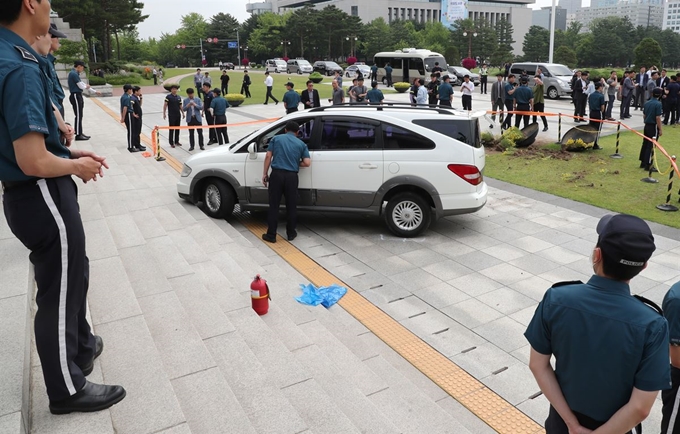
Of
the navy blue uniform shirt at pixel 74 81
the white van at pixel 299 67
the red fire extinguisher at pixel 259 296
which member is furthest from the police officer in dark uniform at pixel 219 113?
the white van at pixel 299 67

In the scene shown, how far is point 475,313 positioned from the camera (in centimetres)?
615

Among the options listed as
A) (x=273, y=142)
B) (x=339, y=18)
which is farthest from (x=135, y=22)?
(x=273, y=142)

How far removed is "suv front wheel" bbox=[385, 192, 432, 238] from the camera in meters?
8.47

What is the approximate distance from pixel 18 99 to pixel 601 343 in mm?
2752

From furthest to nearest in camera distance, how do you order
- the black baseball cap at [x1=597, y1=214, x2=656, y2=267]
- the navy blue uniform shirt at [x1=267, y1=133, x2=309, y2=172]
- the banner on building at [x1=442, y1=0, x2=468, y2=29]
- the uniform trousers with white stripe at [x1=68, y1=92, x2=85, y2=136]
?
the banner on building at [x1=442, y1=0, x2=468, y2=29], the uniform trousers with white stripe at [x1=68, y1=92, x2=85, y2=136], the navy blue uniform shirt at [x1=267, y1=133, x2=309, y2=172], the black baseball cap at [x1=597, y1=214, x2=656, y2=267]

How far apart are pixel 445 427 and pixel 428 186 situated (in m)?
4.87

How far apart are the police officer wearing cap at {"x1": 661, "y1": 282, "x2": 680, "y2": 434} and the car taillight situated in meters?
5.43

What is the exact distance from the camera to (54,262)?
2.80m

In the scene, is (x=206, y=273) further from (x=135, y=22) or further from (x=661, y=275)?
(x=135, y=22)

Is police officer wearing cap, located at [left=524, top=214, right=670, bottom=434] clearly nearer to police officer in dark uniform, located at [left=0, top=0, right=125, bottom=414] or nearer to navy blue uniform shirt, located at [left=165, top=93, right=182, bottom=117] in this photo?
police officer in dark uniform, located at [left=0, top=0, right=125, bottom=414]

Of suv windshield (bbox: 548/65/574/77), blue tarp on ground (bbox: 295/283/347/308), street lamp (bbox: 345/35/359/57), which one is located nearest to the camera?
blue tarp on ground (bbox: 295/283/347/308)

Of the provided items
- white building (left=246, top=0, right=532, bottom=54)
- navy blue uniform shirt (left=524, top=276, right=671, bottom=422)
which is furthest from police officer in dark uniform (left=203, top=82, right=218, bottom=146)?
white building (left=246, top=0, right=532, bottom=54)

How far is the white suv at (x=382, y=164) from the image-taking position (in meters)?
8.27

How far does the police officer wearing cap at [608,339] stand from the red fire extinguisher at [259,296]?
328 cm
